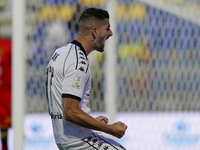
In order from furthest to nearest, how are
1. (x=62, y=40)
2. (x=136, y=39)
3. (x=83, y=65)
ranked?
(x=136, y=39), (x=62, y=40), (x=83, y=65)

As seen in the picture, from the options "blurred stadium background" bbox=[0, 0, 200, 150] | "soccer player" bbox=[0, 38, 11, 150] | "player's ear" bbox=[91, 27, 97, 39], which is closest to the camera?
"player's ear" bbox=[91, 27, 97, 39]

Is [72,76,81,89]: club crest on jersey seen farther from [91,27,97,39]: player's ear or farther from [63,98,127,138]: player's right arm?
[91,27,97,39]: player's ear

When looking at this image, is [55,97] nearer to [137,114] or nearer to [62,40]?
→ [62,40]

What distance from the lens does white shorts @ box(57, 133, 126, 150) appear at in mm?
2217

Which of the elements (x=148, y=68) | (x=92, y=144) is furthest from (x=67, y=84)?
(x=148, y=68)

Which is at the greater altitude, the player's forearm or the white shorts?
the player's forearm

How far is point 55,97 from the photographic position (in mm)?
2215

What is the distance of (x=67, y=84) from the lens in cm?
208

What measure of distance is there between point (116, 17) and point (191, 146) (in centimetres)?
215

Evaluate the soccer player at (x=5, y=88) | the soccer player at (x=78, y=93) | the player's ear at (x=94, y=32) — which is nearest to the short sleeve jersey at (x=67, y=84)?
the soccer player at (x=78, y=93)

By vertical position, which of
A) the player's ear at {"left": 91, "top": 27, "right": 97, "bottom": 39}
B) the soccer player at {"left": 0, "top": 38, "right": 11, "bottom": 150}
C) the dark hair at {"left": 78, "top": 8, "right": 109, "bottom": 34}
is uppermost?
the dark hair at {"left": 78, "top": 8, "right": 109, "bottom": 34}

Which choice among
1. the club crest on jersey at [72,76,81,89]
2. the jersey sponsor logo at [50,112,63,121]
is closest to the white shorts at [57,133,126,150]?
the jersey sponsor logo at [50,112,63,121]

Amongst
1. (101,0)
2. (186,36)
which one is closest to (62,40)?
(101,0)

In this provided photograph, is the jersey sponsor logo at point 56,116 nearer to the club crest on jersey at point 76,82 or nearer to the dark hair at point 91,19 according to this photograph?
the club crest on jersey at point 76,82
